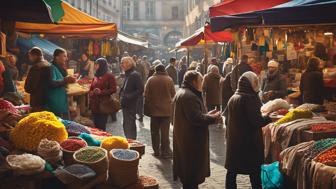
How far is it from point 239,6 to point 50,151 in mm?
8283

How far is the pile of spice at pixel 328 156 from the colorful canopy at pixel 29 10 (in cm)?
373

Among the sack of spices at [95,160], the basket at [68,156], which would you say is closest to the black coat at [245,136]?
the sack of spices at [95,160]

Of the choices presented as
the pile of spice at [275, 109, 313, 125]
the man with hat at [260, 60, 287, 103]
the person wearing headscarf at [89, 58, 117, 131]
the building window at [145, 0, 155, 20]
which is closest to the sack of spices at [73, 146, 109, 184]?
the pile of spice at [275, 109, 313, 125]

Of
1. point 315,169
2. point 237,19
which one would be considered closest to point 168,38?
point 237,19

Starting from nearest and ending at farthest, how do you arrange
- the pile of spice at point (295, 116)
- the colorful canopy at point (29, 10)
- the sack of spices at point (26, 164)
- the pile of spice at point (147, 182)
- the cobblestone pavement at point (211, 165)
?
the sack of spices at point (26, 164) < the pile of spice at point (147, 182) < the colorful canopy at point (29, 10) < the pile of spice at point (295, 116) < the cobblestone pavement at point (211, 165)

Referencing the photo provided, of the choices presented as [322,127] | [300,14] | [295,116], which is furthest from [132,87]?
[322,127]

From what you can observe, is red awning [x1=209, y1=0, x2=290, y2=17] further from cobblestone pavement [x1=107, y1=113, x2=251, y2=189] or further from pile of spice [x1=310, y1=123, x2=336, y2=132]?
pile of spice [x1=310, y1=123, x2=336, y2=132]

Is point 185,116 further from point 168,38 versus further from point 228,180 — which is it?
point 168,38

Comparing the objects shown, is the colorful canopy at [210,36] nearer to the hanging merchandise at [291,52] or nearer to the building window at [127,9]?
the hanging merchandise at [291,52]

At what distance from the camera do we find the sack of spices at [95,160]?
5.20 meters

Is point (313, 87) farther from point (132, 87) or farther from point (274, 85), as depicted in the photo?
point (132, 87)

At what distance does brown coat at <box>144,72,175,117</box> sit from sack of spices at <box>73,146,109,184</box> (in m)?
4.18

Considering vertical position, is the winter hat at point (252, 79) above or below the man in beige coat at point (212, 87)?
above

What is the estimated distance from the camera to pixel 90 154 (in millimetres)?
5383
